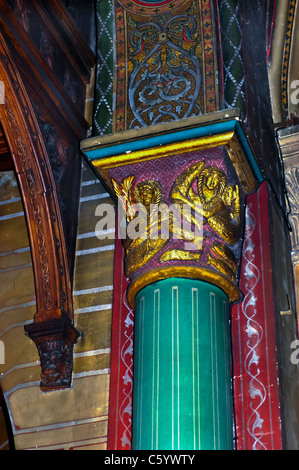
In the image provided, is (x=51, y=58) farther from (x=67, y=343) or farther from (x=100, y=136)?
(x=67, y=343)

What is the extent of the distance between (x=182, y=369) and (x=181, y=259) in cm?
64

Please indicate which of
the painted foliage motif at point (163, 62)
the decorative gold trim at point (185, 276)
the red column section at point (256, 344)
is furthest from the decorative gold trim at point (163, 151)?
the decorative gold trim at point (185, 276)

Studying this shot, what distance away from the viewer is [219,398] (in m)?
4.24

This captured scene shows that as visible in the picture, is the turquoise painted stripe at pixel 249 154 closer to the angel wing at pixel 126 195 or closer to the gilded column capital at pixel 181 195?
the gilded column capital at pixel 181 195

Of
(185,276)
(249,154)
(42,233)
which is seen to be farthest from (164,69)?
(185,276)

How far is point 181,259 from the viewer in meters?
4.56

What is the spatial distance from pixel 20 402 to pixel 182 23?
2.57 metres

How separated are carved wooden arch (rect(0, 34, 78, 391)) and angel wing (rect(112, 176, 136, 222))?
0.51 metres

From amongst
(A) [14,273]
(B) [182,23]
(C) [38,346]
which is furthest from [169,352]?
(B) [182,23]

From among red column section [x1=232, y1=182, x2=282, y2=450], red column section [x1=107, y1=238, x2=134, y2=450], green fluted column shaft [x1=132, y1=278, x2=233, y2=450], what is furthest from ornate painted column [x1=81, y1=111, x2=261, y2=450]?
red column section [x1=107, y1=238, x2=134, y2=450]

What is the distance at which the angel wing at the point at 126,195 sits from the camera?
4.88 metres

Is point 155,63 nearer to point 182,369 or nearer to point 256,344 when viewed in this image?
point 256,344

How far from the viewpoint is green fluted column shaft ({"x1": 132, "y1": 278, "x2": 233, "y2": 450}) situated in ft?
13.5

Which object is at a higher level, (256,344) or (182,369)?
(256,344)
